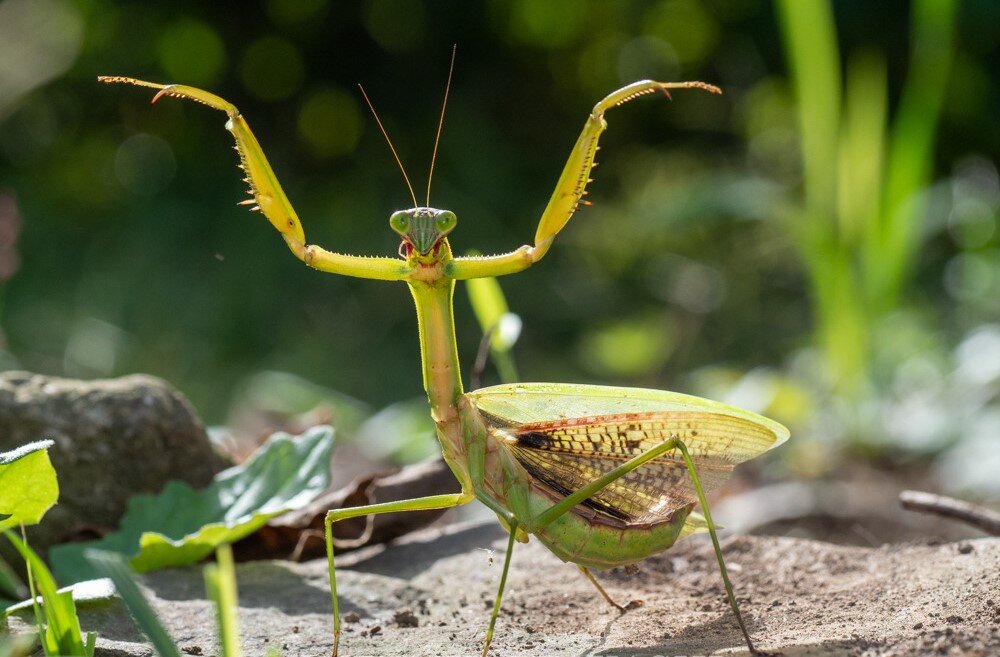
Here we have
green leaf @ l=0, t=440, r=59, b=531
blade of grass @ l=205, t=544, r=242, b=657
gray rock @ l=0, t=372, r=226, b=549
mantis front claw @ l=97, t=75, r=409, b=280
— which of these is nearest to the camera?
blade of grass @ l=205, t=544, r=242, b=657

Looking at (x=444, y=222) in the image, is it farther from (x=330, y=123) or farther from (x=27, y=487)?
(x=330, y=123)

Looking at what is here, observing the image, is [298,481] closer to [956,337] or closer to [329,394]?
[329,394]

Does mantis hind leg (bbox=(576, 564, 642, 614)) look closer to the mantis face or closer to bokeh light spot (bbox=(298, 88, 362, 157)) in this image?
the mantis face

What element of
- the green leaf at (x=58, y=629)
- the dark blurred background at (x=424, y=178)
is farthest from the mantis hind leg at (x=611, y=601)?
the dark blurred background at (x=424, y=178)

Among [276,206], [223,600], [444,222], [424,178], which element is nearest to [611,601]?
[444,222]

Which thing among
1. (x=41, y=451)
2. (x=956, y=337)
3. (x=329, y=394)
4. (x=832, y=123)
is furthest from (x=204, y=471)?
(x=956, y=337)

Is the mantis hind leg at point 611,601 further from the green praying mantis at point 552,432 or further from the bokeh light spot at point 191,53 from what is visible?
the bokeh light spot at point 191,53

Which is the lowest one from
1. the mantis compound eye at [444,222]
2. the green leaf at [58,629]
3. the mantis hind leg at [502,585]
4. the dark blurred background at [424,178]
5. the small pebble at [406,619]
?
the green leaf at [58,629]

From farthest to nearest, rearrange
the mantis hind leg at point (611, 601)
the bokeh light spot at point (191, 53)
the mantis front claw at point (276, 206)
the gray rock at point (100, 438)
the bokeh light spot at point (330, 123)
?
the bokeh light spot at point (330, 123) < the bokeh light spot at point (191, 53) < the gray rock at point (100, 438) < the mantis hind leg at point (611, 601) < the mantis front claw at point (276, 206)

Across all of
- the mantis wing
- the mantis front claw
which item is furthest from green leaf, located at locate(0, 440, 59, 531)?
the mantis wing
